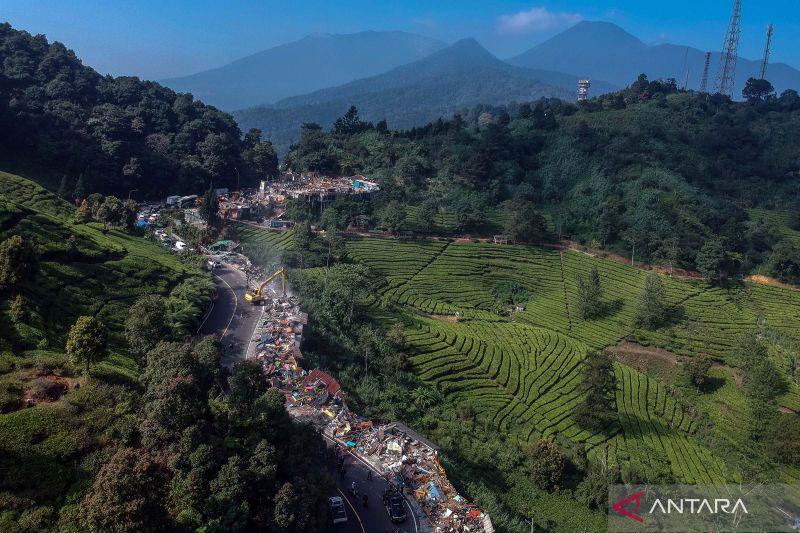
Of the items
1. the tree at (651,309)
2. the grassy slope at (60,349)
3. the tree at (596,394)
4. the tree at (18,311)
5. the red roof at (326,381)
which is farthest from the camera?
the tree at (651,309)

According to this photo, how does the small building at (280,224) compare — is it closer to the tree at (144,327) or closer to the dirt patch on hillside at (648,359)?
the tree at (144,327)

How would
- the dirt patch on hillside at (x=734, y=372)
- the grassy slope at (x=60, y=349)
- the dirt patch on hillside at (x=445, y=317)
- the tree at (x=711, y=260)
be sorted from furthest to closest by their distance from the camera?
the tree at (x=711, y=260) < the dirt patch on hillside at (x=445, y=317) < the dirt patch on hillside at (x=734, y=372) < the grassy slope at (x=60, y=349)

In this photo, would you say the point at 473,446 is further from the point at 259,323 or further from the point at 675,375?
the point at 675,375

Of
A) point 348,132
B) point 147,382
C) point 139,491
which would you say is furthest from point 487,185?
point 139,491

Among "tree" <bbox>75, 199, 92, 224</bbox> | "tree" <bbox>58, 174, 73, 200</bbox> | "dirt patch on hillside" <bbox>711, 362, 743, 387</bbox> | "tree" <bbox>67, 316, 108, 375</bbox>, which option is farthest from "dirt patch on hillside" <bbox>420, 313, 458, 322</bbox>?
"tree" <bbox>58, 174, 73, 200</bbox>

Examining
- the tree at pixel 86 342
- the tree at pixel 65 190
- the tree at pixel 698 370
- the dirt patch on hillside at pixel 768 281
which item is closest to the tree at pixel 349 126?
the tree at pixel 65 190

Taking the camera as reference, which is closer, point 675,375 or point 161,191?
point 675,375
